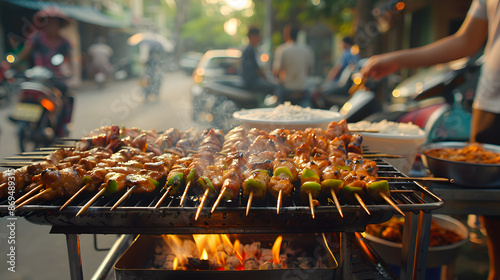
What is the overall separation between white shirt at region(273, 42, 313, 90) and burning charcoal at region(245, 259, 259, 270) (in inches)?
298

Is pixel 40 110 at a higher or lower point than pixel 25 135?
higher

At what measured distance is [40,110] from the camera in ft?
20.3

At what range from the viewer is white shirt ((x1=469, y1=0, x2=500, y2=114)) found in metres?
2.77

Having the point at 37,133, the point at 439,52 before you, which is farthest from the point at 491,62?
the point at 37,133

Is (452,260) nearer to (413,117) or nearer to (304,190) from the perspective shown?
(304,190)

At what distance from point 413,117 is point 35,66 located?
7.21m

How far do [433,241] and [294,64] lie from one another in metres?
7.06

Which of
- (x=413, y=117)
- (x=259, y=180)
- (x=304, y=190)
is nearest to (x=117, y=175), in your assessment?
(x=259, y=180)

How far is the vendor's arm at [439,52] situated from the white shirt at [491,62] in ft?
0.35

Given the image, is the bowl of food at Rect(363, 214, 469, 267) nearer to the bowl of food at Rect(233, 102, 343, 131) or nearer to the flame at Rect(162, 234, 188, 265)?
the bowl of food at Rect(233, 102, 343, 131)

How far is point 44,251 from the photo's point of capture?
393 cm

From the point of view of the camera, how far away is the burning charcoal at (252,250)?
2361 millimetres

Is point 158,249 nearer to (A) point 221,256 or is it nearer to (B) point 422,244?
(A) point 221,256

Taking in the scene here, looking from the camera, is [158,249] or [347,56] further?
[347,56]
